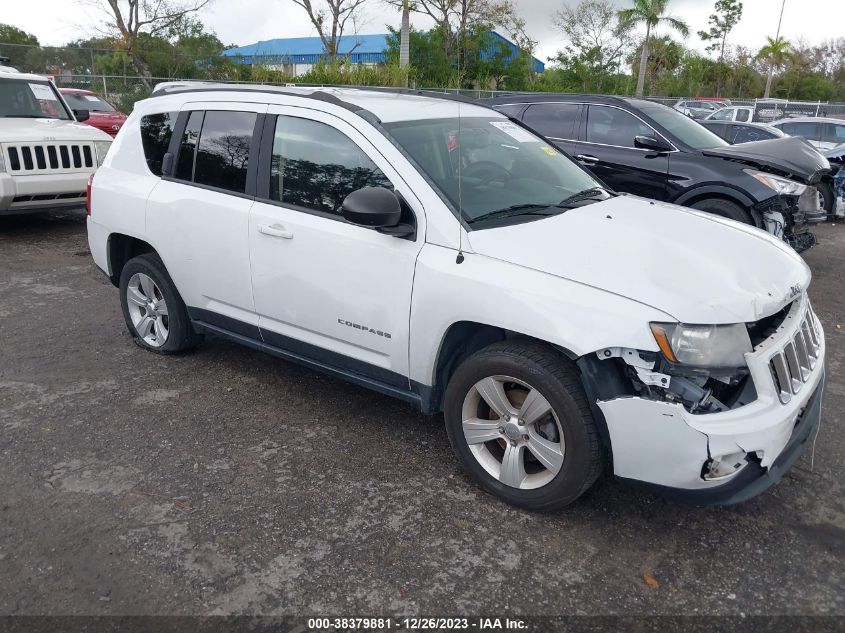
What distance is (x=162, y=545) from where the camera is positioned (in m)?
3.00

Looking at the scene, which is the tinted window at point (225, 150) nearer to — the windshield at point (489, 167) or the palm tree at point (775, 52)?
the windshield at point (489, 167)

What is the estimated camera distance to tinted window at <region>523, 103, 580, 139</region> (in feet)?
27.3

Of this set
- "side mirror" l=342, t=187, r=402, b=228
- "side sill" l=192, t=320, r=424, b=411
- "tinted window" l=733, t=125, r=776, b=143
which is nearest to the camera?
"side mirror" l=342, t=187, r=402, b=228

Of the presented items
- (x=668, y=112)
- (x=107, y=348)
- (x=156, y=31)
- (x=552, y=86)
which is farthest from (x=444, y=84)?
(x=107, y=348)

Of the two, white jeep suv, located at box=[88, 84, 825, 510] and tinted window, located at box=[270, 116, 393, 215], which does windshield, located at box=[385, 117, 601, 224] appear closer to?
white jeep suv, located at box=[88, 84, 825, 510]

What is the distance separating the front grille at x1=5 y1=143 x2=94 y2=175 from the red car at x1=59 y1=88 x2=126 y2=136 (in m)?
5.92

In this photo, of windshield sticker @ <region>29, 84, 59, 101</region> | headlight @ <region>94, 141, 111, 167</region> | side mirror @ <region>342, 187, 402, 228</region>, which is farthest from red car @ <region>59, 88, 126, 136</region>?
side mirror @ <region>342, 187, 402, 228</region>

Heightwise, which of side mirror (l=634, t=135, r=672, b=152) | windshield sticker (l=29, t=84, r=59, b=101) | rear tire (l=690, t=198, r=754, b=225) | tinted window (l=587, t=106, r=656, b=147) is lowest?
rear tire (l=690, t=198, r=754, b=225)

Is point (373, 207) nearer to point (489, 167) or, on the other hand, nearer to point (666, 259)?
point (489, 167)

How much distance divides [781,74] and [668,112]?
51814 millimetres

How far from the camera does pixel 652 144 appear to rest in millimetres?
7574

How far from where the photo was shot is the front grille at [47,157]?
834 cm

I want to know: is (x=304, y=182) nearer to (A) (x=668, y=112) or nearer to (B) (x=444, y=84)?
(A) (x=668, y=112)

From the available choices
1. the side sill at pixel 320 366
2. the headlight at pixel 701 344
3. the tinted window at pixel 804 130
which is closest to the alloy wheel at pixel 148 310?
the side sill at pixel 320 366
